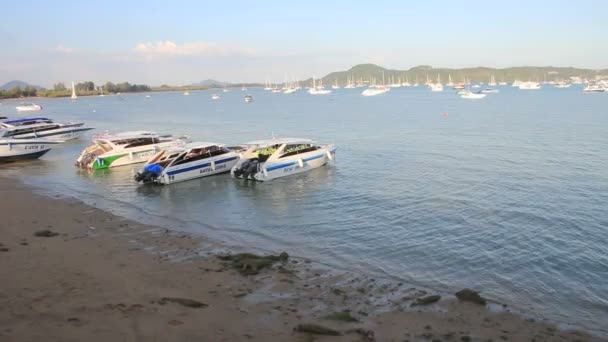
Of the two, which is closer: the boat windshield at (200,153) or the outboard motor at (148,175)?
the outboard motor at (148,175)

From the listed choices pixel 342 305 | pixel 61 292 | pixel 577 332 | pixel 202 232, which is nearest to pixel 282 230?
pixel 202 232

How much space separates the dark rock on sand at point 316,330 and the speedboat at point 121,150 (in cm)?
2714

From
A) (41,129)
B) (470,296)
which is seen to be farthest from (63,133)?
(470,296)

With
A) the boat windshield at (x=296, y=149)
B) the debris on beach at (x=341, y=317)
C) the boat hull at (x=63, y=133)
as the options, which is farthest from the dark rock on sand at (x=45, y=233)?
the boat hull at (x=63, y=133)

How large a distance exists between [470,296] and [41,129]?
47.3 meters

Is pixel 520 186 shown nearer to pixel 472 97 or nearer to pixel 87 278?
pixel 87 278

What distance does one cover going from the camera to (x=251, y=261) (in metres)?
13.5

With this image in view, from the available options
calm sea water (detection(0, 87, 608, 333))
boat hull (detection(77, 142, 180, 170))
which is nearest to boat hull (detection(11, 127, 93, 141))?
calm sea water (detection(0, 87, 608, 333))

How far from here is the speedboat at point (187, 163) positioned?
27630mm

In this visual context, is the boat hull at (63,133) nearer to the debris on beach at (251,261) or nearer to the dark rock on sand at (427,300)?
the debris on beach at (251,261)

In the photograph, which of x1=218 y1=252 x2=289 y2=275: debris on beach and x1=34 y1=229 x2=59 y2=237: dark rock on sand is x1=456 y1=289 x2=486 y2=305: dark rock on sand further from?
x1=34 y1=229 x2=59 y2=237: dark rock on sand

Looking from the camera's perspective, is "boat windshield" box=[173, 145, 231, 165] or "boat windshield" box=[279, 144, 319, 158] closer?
"boat windshield" box=[173, 145, 231, 165]

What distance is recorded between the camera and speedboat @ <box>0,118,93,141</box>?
45188mm

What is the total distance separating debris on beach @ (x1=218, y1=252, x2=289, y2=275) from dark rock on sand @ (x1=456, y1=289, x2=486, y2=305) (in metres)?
4.72
